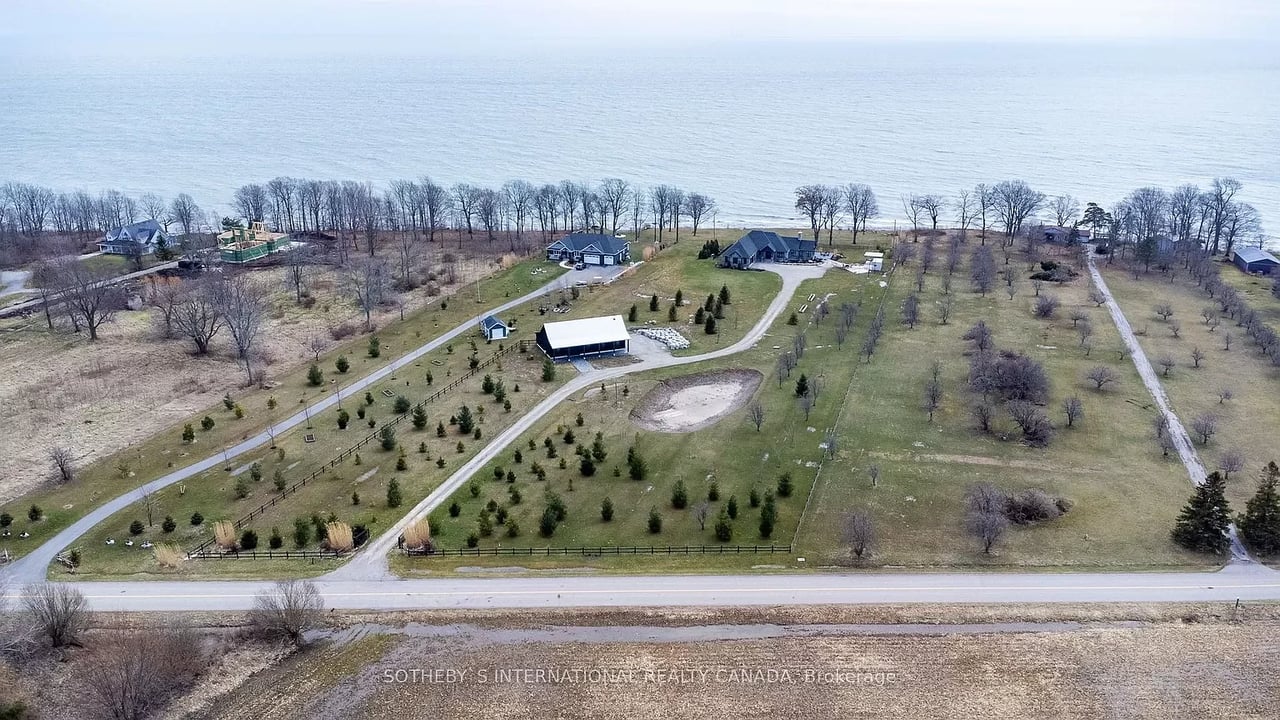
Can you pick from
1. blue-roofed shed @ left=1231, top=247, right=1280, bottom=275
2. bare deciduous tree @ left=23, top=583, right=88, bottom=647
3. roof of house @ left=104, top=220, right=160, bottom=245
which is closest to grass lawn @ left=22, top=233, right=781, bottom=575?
bare deciduous tree @ left=23, top=583, right=88, bottom=647

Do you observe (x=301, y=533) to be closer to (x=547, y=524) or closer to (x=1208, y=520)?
(x=547, y=524)

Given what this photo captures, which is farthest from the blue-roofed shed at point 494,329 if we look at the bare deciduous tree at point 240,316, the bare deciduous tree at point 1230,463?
the bare deciduous tree at point 1230,463

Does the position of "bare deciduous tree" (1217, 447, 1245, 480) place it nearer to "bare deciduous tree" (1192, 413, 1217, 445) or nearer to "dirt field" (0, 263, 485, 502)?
"bare deciduous tree" (1192, 413, 1217, 445)

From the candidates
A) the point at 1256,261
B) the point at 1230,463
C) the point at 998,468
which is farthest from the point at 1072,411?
the point at 1256,261

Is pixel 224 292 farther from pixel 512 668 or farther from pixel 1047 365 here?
pixel 1047 365

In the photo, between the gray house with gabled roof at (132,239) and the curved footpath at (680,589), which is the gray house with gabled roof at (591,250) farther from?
the curved footpath at (680,589)

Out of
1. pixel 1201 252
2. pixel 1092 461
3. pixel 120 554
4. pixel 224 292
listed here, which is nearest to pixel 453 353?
pixel 224 292
